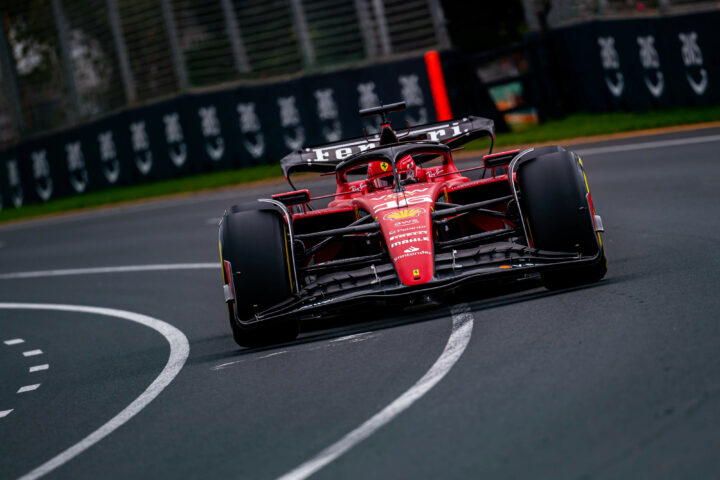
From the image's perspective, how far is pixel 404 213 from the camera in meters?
8.47

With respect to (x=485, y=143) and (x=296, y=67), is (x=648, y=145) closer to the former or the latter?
(x=485, y=143)

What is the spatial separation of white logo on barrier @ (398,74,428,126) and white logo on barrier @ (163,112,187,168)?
17.6 ft

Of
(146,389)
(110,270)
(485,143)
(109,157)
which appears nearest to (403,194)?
(146,389)

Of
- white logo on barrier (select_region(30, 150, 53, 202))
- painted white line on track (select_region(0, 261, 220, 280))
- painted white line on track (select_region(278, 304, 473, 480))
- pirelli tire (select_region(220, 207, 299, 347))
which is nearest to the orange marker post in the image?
painted white line on track (select_region(0, 261, 220, 280))

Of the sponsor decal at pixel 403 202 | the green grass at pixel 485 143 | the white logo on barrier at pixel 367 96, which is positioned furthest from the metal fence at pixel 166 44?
the sponsor decal at pixel 403 202

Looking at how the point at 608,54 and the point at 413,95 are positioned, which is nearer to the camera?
the point at 608,54

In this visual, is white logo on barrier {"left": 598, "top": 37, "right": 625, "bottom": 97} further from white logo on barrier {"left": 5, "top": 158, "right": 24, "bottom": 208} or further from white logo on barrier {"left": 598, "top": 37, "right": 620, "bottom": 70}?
white logo on barrier {"left": 5, "top": 158, "right": 24, "bottom": 208}

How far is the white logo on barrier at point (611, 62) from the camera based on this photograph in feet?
68.7

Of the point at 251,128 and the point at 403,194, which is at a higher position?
the point at 251,128

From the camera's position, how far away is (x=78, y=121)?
Result: 29.5 meters

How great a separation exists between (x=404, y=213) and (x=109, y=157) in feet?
65.7

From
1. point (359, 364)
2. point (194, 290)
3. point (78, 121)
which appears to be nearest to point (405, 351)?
point (359, 364)

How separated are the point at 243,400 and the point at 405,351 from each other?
3.54 feet

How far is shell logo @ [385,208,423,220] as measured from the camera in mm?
8414
